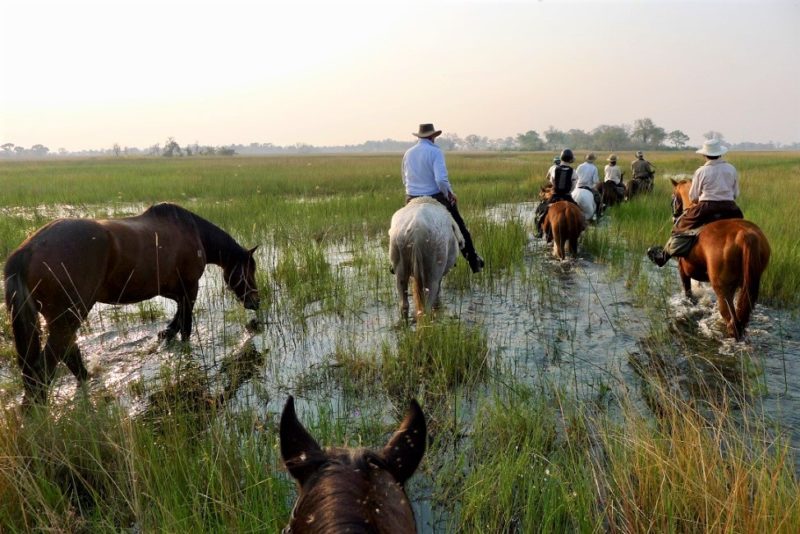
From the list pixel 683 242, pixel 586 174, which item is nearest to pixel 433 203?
pixel 683 242

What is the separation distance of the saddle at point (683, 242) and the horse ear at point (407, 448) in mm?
5435

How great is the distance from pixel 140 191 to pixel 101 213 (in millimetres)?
5491

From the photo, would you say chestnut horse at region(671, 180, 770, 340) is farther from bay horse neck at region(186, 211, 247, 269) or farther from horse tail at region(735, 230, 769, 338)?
bay horse neck at region(186, 211, 247, 269)

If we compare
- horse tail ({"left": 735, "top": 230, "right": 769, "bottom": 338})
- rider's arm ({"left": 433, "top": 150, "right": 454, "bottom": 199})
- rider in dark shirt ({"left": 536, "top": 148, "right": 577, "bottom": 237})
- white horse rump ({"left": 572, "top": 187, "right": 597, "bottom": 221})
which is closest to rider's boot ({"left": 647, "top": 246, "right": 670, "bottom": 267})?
horse tail ({"left": 735, "top": 230, "right": 769, "bottom": 338})

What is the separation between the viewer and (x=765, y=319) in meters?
5.35

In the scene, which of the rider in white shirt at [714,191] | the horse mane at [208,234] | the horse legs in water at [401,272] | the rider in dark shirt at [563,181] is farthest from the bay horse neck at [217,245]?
the rider in dark shirt at [563,181]

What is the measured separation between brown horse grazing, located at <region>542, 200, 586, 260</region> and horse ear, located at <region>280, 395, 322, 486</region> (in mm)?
7888

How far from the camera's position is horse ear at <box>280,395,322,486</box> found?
4.17 feet

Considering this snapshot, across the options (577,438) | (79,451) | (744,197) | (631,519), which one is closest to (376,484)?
(631,519)

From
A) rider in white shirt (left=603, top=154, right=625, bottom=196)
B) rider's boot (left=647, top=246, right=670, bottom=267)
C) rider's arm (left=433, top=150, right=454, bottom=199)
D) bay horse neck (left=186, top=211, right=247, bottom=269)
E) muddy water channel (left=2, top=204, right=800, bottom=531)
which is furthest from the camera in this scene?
rider in white shirt (left=603, top=154, right=625, bottom=196)

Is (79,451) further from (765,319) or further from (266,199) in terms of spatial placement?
(266,199)

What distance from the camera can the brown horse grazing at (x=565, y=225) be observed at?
27.8 feet

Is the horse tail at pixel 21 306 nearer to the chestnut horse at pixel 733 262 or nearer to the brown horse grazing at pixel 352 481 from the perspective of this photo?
the brown horse grazing at pixel 352 481

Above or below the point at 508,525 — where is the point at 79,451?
above
